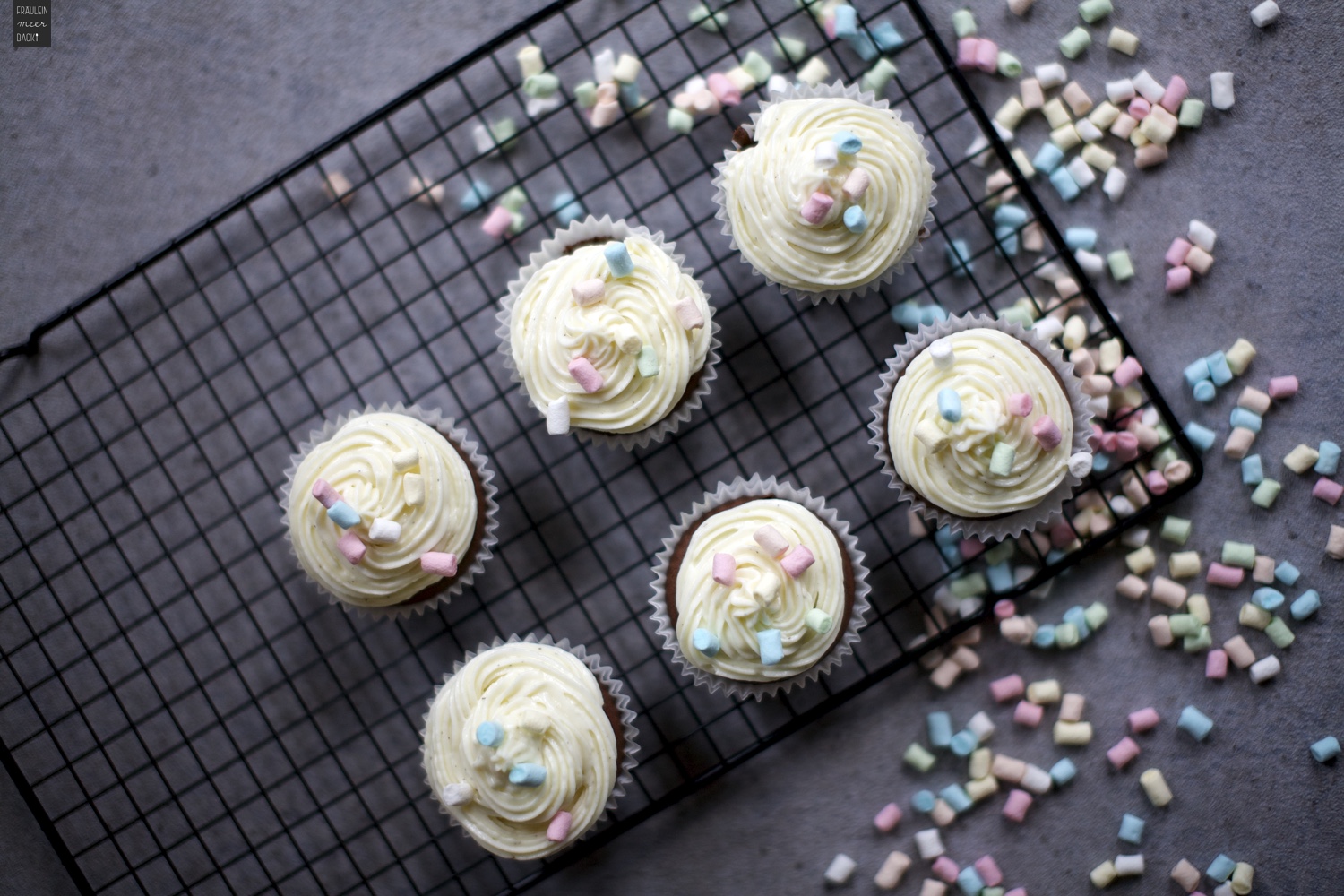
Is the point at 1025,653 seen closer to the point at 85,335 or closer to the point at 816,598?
the point at 816,598

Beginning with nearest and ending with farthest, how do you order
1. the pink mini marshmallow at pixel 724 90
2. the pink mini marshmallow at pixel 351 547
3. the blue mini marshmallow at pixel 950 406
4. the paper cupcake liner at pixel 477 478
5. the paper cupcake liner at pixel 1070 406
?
the blue mini marshmallow at pixel 950 406
the pink mini marshmallow at pixel 351 547
the paper cupcake liner at pixel 1070 406
the paper cupcake liner at pixel 477 478
the pink mini marshmallow at pixel 724 90

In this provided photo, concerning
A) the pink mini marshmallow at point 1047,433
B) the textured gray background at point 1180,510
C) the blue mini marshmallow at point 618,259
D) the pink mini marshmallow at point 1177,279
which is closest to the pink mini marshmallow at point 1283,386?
the textured gray background at point 1180,510

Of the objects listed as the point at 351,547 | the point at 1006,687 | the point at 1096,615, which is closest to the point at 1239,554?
the point at 1096,615

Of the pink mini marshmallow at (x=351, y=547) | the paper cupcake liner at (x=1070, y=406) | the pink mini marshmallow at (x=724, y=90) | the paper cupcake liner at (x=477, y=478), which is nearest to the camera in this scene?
the pink mini marshmallow at (x=351, y=547)

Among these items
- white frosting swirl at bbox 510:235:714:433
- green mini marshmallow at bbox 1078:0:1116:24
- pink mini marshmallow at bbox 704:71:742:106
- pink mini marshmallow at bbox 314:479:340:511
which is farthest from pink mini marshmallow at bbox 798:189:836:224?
pink mini marshmallow at bbox 314:479:340:511

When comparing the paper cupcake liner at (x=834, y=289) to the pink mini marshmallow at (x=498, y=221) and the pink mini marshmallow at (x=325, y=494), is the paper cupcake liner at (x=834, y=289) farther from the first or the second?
the pink mini marshmallow at (x=325, y=494)

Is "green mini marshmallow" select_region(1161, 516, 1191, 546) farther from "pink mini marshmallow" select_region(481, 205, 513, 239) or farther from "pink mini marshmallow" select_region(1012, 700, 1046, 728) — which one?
"pink mini marshmallow" select_region(481, 205, 513, 239)
